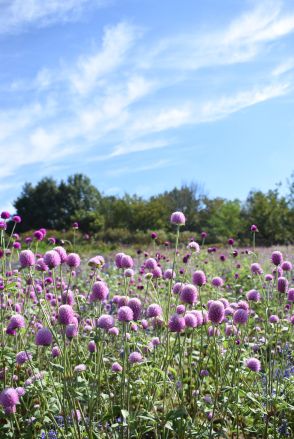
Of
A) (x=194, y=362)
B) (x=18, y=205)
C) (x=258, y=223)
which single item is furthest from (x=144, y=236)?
(x=18, y=205)

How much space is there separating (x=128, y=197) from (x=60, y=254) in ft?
137

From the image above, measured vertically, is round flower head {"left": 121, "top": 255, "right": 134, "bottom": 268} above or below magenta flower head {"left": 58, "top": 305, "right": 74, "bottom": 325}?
above

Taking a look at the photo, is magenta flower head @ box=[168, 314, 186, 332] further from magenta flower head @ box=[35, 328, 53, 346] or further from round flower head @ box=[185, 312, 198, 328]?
magenta flower head @ box=[35, 328, 53, 346]

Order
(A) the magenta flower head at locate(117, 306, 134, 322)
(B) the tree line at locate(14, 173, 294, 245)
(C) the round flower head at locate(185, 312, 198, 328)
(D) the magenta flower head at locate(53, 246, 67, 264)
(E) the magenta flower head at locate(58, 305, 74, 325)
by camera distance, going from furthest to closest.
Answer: (B) the tree line at locate(14, 173, 294, 245) → (D) the magenta flower head at locate(53, 246, 67, 264) → (C) the round flower head at locate(185, 312, 198, 328) → (A) the magenta flower head at locate(117, 306, 134, 322) → (E) the magenta flower head at locate(58, 305, 74, 325)

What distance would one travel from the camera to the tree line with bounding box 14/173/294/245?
2920 centimetres

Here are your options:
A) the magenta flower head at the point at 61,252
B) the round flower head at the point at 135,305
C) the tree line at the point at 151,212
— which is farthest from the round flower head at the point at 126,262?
the tree line at the point at 151,212

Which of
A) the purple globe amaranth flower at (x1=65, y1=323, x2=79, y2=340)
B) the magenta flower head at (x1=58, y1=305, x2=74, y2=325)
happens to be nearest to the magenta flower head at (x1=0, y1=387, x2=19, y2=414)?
the purple globe amaranth flower at (x1=65, y1=323, x2=79, y2=340)

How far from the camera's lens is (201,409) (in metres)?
3.43

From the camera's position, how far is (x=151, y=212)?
3722cm

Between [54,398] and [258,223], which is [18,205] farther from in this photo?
[54,398]

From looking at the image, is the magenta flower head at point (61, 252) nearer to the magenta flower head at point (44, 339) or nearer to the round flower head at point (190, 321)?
the magenta flower head at point (44, 339)

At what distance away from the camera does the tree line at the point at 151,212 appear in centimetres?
2920

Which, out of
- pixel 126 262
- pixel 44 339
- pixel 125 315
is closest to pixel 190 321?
pixel 125 315

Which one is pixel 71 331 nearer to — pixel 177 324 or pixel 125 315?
pixel 125 315
